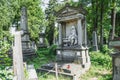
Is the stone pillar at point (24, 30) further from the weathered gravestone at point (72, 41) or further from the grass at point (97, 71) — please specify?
the grass at point (97, 71)

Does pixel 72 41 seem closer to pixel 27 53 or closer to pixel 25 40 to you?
pixel 27 53

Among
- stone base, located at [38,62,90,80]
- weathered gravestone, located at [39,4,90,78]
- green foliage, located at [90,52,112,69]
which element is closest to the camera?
stone base, located at [38,62,90,80]

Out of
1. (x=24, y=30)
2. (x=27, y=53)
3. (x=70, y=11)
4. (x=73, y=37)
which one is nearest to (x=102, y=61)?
(x=73, y=37)

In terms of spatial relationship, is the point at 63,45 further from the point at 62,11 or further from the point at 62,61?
the point at 62,11

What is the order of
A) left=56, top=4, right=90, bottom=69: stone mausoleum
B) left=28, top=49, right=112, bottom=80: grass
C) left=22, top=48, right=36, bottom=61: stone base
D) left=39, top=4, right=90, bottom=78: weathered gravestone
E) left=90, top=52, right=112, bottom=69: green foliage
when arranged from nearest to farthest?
left=28, top=49, right=112, bottom=80: grass → left=39, top=4, right=90, bottom=78: weathered gravestone → left=56, top=4, right=90, bottom=69: stone mausoleum → left=90, top=52, right=112, bottom=69: green foliage → left=22, top=48, right=36, bottom=61: stone base

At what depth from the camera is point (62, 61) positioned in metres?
12.5

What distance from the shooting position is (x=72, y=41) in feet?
40.6

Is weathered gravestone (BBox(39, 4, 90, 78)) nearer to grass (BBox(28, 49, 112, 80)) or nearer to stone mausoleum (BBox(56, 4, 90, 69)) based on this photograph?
stone mausoleum (BBox(56, 4, 90, 69))

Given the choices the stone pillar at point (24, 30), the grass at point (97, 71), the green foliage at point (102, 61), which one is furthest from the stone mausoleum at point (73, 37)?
the stone pillar at point (24, 30)

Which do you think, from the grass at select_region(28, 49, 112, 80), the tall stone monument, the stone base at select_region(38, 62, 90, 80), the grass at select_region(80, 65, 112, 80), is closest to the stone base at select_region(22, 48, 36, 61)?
the tall stone monument

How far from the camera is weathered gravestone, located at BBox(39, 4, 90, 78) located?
11.3 meters

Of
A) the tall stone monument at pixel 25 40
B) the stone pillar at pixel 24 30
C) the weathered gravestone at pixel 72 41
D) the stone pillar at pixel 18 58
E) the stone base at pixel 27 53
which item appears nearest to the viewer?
the stone pillar at pixel 18 58

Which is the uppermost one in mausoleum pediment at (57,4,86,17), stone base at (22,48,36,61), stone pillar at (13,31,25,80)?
mausoleum pediment at (57,4,86,17)

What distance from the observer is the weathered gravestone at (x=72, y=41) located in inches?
446
